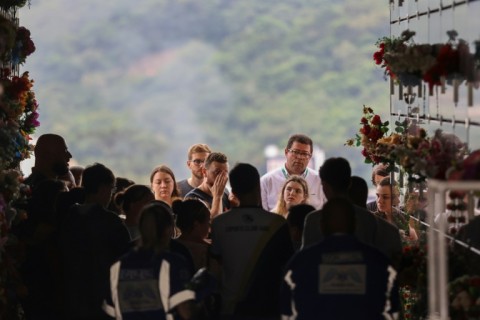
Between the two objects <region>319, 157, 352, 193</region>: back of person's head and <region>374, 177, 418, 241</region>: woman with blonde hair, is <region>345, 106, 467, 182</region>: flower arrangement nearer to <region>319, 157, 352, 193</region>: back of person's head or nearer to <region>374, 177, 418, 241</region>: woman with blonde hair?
<region>319, 157, 352, 193</region>: back of person's head

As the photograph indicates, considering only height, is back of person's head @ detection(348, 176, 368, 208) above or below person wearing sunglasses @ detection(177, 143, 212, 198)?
below

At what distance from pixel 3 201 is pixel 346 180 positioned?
103 inches

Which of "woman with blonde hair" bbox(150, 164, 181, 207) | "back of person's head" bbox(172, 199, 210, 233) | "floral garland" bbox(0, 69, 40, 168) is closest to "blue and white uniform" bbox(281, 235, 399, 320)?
"back of person's head" bbox(172, 199, 210, 233)

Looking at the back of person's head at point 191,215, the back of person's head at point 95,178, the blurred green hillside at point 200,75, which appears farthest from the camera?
the blurred green hillside at point 200,75

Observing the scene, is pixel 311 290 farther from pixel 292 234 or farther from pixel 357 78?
pixel 357 78

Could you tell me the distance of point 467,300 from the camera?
27.9ft

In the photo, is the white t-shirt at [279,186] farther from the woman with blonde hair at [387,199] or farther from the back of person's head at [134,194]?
the back of person's head at [134,194]

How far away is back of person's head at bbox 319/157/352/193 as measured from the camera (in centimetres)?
962

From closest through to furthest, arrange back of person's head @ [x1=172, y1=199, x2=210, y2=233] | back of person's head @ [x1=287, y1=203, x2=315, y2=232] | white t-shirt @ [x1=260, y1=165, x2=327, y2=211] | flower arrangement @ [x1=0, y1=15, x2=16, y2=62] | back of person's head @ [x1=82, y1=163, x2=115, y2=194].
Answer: back of person's head @ [x1=82, y1=163, x2=115, y2=194], back of person's head @ [x1=172, y1=199, x2=210, y2=233], back of person's head @ [x1=287, y1=203, x2=315, y2=232], flower arrangement @ [x1=0, y1=15, x2=16, y2=62], white t-shirt @ [x1=260, y1=165, x2=327, y2=211]

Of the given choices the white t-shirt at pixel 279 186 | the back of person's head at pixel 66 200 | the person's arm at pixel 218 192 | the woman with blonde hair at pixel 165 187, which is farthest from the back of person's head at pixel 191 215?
the white t-shirt at pixel 279 186

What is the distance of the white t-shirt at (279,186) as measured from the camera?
581 inches

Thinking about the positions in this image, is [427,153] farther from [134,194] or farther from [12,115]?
[12,115]

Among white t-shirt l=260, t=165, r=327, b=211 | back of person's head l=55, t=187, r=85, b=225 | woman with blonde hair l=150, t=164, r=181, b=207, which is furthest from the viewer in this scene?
white t-shirt l=260, t=165, r=327, b=211

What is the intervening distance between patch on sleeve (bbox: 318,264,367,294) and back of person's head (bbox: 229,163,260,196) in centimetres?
122
